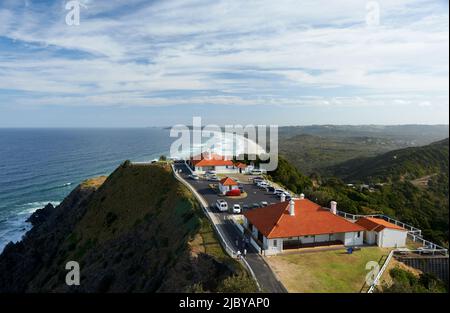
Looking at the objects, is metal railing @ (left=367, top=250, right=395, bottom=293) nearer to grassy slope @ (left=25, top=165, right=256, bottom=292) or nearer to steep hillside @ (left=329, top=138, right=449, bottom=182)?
grassy slope @ (left=25, top=165, right=256, bottom=292)

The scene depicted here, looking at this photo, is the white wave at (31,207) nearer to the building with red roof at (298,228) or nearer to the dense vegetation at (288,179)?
the dense vegetation at (288,179)

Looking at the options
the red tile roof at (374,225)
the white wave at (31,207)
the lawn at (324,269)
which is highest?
the red tile roof at (374,225)

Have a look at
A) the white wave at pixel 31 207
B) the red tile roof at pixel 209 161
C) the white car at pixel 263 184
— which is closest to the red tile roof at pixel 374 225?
the white car at pixel 263 184

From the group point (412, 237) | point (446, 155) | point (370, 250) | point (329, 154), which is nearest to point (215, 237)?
point (370, 250)

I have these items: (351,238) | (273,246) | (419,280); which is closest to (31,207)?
(273,246)

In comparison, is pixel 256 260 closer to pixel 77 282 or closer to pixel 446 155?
pixel 77 282

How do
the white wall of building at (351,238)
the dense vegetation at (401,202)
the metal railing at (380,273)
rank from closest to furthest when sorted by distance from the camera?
the metal railing at (380,273), the white wall of building at (351,238), the dense vegetation at (401,202)
